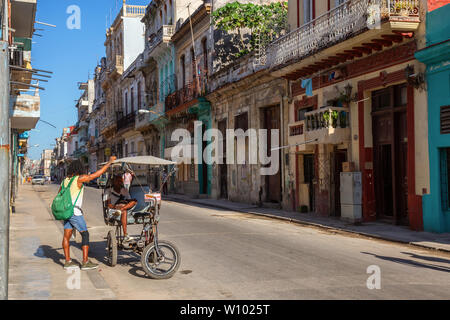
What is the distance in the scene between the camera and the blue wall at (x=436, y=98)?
1154cm

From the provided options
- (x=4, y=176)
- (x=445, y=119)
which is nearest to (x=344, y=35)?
(x=445, y=119)

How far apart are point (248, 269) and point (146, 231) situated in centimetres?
168

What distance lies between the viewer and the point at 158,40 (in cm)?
3359

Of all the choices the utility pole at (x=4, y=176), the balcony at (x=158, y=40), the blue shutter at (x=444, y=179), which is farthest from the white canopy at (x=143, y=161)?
the balcony at (x=158, y=40)

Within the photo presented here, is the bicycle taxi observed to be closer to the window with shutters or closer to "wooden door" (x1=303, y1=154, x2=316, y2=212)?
the window with shutters

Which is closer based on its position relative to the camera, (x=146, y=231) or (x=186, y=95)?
(x=146, y=231)

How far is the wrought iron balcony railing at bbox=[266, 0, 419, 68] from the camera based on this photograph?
12.4 metres

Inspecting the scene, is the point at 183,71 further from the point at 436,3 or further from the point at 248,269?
the point at 248,269

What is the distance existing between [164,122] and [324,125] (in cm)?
2046

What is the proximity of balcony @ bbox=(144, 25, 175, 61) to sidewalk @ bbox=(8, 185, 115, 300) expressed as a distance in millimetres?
21646

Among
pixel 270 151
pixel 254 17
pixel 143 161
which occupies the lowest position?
pixel 143 161

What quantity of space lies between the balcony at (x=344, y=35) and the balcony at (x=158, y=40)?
15.1 m

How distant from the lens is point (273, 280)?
22.5 ft

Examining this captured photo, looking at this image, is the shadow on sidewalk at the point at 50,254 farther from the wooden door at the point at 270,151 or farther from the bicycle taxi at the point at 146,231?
the wooden door at the point at 270,151
